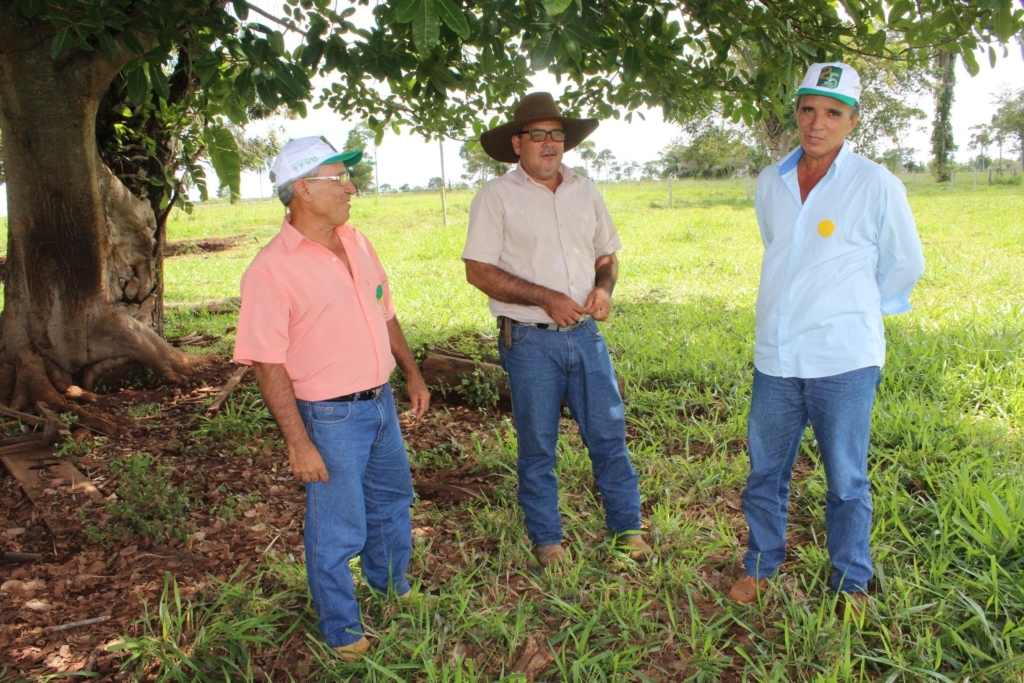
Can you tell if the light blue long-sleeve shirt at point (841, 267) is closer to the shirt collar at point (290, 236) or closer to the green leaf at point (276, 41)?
the shirt collar at point (290, 236)

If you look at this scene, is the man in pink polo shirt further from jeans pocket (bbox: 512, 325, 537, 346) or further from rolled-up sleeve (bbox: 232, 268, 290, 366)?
jeans pocket (bbox: 512, 325, 537, 346)

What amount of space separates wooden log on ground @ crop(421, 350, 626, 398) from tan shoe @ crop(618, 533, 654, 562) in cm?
206

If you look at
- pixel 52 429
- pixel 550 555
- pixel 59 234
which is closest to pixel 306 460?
pixel 550 555

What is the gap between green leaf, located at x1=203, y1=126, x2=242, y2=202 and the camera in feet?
15.6

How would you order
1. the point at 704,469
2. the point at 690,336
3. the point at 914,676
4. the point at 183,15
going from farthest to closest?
the point at 690,336
the point at 704,469
the point at 183,15
the point at 914,676

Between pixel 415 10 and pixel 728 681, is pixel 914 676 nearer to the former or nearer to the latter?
pixel 728 681

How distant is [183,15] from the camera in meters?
3.92

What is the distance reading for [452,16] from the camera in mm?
2344

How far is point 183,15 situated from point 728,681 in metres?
3.79

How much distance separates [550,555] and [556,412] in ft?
2.00

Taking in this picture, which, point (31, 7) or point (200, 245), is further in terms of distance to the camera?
point (200, 245)

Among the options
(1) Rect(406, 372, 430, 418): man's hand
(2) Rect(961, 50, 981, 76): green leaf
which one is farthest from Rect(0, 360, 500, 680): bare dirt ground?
(2) Rect(961, 50, 981, 76): green leaf

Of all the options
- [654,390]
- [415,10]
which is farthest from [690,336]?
[415,10]

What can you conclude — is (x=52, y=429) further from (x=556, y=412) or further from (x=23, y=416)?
(x=556, y=412)
